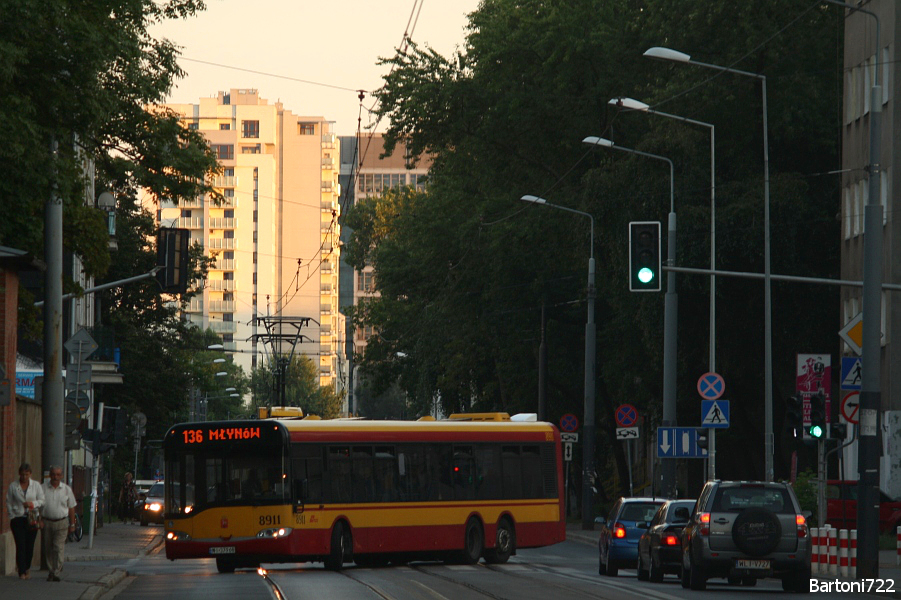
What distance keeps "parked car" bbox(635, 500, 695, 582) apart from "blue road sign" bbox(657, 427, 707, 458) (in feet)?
36.5

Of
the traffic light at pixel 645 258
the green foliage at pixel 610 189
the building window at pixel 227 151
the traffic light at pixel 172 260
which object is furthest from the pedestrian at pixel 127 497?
the building window at pixel 227 151

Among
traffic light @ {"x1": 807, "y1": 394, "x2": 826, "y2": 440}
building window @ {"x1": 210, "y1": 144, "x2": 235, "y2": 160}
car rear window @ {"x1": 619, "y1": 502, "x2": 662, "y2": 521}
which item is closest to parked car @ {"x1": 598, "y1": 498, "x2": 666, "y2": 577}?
car rear window @ {"x1": 619, "y1": 502, "x2": 662, "y2": 521}

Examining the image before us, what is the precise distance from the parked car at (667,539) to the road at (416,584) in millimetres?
326

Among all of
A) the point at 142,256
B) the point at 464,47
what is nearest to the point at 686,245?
the point at 464,47

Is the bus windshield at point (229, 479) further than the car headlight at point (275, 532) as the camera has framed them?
Yes

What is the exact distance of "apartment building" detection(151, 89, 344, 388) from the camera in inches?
7057

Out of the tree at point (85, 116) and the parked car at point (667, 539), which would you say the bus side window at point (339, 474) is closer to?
the tree at point (85, 116)

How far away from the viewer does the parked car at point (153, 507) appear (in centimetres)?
5399

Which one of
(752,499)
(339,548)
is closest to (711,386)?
(339,548)

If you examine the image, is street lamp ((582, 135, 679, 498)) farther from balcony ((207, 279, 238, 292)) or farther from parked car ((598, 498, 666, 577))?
balcony ((207, 279, 238, 292))

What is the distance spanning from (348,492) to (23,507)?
6184mm

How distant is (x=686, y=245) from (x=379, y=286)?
81.6ft

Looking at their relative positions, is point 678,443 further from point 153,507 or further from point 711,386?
point 153,507

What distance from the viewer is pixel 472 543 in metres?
29.0
